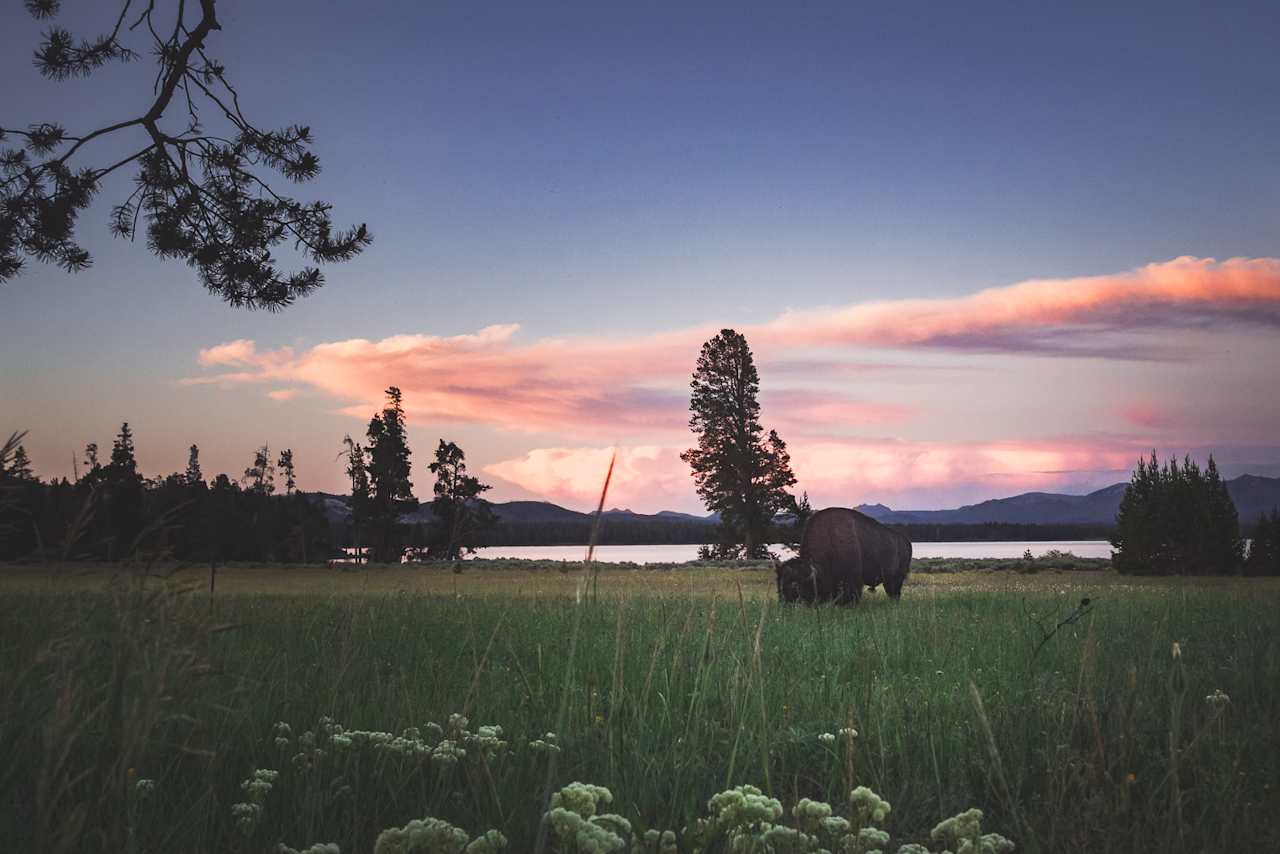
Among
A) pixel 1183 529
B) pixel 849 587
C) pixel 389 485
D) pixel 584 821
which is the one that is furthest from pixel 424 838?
pixel 389 485

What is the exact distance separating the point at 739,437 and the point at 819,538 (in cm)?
3674

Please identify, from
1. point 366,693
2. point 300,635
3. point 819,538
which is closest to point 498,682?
point 366,693

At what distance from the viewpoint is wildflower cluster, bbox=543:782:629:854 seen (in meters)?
2.15

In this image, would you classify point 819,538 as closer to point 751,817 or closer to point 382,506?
point 751,817

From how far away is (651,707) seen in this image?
215 inches

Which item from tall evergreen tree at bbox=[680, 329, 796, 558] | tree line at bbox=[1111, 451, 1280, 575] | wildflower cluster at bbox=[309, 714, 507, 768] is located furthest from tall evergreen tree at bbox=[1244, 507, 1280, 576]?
wildflower cluster at bbox=[309, 714, 507, 768]

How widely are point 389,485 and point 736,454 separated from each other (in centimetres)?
2273

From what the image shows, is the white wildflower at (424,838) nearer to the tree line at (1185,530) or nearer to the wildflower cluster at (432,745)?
the wildflower cluster at (432,745)

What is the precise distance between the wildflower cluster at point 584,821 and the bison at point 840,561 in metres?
14.4

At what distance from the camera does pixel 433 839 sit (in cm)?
229

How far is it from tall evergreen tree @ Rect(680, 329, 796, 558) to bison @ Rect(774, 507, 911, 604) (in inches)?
1352

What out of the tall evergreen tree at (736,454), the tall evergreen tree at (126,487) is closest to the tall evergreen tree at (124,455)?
the tall evergreen tree at (126,487)

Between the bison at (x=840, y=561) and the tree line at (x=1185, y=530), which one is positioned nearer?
the bison at (x=840, y=561)

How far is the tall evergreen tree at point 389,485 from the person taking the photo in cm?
5772
